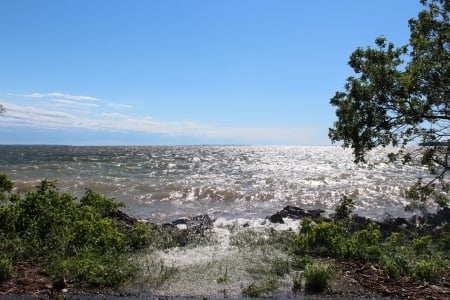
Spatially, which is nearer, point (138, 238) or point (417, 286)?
point (417, 286)

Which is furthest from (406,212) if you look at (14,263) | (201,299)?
(14,263)

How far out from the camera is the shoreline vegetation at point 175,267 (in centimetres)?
716

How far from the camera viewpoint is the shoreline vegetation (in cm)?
716

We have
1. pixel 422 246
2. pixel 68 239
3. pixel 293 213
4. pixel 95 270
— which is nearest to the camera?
pixel 95 270

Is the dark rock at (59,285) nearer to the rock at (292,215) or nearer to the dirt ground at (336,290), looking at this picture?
the dirt ground at (336,290)

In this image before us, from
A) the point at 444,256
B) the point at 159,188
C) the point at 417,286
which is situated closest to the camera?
the point at 417,286

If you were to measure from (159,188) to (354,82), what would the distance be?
57.3 ft

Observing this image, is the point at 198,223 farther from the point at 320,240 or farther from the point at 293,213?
the point at 320,240

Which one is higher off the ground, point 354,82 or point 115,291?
point 354,82

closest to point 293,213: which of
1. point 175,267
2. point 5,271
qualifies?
point 175,267

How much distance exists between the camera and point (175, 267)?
8234 mm

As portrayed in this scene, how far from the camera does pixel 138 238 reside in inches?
395

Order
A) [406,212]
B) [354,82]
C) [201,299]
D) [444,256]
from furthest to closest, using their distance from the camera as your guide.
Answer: [406,212] → [354,82] → [444,256] → [201,299]

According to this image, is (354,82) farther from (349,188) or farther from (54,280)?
(349,188)
